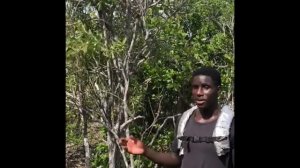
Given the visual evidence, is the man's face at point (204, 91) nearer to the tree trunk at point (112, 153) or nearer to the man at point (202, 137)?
the man at point (202, 137)

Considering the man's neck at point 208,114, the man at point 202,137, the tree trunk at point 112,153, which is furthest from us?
the tree trunk at point 112,153

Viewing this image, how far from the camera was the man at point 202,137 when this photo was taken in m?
2.54

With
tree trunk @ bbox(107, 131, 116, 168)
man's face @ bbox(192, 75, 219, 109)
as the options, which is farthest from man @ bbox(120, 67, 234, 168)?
tree trunk @ bbox(107, 131, 116, 168)

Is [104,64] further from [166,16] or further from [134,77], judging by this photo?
[166,16]

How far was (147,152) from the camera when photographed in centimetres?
270

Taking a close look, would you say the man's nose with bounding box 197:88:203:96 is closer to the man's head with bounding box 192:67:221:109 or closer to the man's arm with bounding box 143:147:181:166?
the man's head with bounding box 192:67:221:109

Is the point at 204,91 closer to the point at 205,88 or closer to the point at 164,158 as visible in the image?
the point at 205,88

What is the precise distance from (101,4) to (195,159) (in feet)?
7.25

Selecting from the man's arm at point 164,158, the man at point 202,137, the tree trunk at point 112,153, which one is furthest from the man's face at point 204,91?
the tree trunk at point 112,153

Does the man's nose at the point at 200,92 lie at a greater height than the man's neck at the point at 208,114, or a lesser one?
greater

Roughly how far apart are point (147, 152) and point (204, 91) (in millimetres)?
409

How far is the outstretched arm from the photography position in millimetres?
2662

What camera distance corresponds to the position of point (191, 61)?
5773 mm
